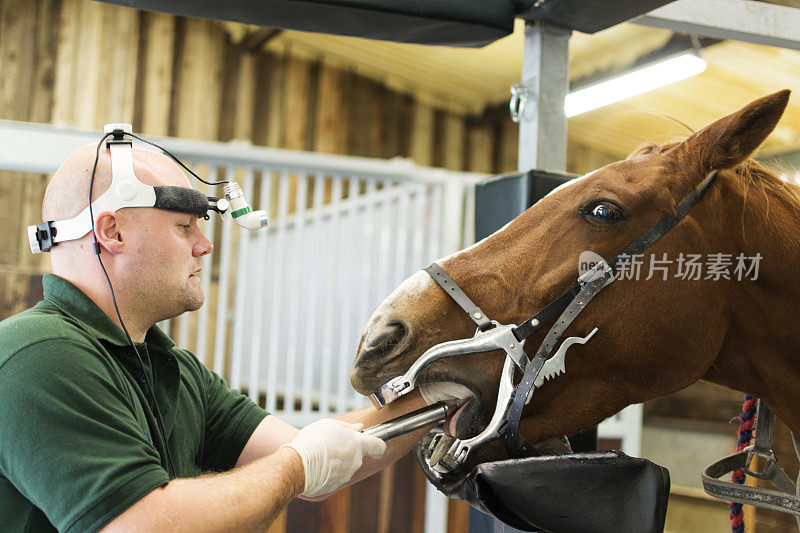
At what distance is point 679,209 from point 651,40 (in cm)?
523

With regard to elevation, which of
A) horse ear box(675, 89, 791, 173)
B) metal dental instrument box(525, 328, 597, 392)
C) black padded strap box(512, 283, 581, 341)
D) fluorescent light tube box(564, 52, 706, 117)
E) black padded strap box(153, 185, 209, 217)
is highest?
fluorescent light tube box(564, 52, 706, 117)

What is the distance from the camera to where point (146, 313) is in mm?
1421

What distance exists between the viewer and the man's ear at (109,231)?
1.32 metres

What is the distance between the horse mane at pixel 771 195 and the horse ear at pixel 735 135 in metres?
0.06

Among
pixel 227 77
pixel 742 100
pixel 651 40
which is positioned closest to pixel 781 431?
pixel 651 40

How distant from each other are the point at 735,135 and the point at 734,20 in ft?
2.57

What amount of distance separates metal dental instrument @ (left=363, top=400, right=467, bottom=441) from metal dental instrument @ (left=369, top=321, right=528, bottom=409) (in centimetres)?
5

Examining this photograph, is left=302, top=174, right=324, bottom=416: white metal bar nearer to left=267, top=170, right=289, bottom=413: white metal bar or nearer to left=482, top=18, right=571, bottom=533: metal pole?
left=267, top=170, right=289, bottom=413: white metal bar

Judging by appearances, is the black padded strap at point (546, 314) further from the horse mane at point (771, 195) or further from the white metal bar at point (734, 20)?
the white metal bar at point (734, 20)

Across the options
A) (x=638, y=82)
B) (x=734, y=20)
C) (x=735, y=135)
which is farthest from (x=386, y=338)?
(x=638, y=82)

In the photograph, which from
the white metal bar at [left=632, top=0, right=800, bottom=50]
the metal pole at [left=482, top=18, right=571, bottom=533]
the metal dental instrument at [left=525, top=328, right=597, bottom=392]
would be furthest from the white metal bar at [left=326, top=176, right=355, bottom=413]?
the metal dental instrument at [left=525, top=328, right=597, bottom=392]

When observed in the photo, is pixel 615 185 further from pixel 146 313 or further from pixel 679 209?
pixel 146 313

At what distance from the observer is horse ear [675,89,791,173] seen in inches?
51.8

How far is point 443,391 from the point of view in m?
1.33
